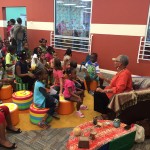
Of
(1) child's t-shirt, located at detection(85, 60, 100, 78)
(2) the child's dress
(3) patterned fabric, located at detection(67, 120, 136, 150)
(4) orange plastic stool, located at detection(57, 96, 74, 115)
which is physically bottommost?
(4) orange plastic stool, located at detection(57, 96, 74, 115)

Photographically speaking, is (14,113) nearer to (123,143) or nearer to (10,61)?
(123,143)

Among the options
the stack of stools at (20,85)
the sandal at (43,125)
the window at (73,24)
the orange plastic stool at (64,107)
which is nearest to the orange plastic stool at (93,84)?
the orange plastic stool at (64,107)

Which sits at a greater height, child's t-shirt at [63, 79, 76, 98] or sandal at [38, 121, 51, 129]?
child's t-shirt at [63, 79, 76, 98]

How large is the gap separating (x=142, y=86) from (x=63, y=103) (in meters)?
1.40

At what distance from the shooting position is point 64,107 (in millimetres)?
3307

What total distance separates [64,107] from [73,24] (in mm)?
3774

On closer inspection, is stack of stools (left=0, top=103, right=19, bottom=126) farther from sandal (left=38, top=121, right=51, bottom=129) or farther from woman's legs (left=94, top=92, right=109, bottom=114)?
woman's legs (left=94, top=92, right=109, bottom=114)

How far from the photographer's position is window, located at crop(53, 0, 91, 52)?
5.96 metres

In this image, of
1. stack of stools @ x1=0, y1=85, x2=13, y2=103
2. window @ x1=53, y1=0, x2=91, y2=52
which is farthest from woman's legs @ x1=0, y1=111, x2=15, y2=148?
window @ x1=53, y1=0, x2=91, y2=52

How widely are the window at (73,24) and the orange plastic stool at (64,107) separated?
310cm

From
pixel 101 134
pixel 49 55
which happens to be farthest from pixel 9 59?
pixel 101 134

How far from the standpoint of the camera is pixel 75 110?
3.53m

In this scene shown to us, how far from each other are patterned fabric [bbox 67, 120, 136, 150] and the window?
13.2 feet

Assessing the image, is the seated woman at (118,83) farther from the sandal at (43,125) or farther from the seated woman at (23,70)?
the seated woman at (23,70)
